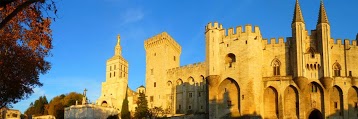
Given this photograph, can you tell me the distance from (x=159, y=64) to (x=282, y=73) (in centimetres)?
2475

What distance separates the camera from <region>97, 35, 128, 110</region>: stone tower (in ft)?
237

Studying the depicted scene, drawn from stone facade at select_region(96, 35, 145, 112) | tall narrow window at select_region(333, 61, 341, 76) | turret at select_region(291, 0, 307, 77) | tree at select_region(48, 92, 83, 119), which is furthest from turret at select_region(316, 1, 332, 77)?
tree at select_region(48, 92, 83, 119)

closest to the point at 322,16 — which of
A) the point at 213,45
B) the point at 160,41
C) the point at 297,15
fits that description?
the point at 297,15

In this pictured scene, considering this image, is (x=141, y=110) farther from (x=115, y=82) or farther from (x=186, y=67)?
(x=115, y=82)

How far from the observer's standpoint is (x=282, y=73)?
160 feet

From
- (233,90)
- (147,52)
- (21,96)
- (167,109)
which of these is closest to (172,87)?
(167,109)

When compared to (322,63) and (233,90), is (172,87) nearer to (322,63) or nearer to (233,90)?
(233,90)

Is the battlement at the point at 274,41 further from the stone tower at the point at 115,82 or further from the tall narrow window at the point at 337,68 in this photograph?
the stone tower at the point at 115,82

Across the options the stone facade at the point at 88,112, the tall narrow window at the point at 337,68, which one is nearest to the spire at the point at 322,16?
the tall narrow window at the point at 337,68

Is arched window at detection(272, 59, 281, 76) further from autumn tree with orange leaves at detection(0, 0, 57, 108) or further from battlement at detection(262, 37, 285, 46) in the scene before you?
autumn tree with orange leaves at detection(0, 0, 57, 108)

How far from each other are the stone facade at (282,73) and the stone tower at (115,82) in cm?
2771

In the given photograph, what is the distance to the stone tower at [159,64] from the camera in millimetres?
66812

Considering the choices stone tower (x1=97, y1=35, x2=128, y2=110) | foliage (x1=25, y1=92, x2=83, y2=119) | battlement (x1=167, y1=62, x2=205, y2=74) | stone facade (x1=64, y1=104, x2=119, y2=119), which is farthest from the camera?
foliage (x1=25, y1=92, x2=83, y2=119)

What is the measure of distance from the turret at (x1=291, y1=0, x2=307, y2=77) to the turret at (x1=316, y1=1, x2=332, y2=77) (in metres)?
1.63
